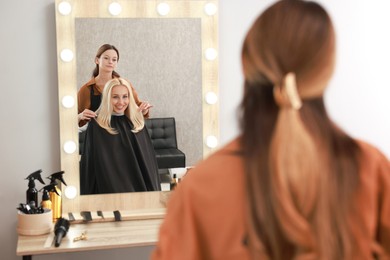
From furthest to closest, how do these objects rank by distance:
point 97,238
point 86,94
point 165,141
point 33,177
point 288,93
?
point 165,141 < point 86,94 < point 33,177 < point 97,238 < point 288,93

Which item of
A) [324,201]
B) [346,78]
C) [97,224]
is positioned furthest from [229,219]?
[346,78]

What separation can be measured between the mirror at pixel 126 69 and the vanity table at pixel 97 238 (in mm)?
121

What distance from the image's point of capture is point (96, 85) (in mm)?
2318

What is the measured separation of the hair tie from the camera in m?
0.92

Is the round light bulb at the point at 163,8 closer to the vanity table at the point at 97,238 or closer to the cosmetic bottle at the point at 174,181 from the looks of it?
the cosmetic bottle at the point at 174,181

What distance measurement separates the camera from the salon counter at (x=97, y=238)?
1.98 metres

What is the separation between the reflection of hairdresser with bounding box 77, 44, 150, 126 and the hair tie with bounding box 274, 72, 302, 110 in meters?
1.48

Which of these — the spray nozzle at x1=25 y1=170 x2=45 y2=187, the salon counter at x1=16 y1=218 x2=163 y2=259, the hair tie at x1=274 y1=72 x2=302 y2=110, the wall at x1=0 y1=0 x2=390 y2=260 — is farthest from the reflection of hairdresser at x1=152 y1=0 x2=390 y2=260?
the wall at x1=0 y1=0 x2=390 y2=260

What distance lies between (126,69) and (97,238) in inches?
27.9

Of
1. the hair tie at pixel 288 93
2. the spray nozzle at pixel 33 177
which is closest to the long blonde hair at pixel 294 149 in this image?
the hair tie at pixel 288 93

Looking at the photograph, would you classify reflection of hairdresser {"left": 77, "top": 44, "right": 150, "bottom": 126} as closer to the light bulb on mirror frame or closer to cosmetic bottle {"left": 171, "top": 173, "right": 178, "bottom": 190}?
the light bulb on mirror frame

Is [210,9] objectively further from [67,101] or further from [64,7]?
[67,101]

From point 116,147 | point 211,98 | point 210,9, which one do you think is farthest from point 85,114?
point 210,9

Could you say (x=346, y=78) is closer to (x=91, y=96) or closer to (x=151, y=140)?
(x=151, y=140)
